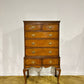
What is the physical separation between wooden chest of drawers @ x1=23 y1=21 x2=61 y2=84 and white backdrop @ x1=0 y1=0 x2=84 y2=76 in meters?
0.77

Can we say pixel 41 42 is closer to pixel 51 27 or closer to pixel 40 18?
pixel 51 27

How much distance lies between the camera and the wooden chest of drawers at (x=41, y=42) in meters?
2.71

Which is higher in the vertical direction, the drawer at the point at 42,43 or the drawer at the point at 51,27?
the drawer at the point at 51,27

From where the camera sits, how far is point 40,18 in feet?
11.2

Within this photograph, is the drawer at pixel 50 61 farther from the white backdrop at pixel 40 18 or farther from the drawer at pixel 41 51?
the white backdrop at pixel 40 18

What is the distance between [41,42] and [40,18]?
1.02m

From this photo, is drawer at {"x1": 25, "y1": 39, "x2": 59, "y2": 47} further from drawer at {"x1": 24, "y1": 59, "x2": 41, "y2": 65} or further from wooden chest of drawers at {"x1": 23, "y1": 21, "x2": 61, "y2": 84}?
drawer at {"x1": 24, "y1": 59, "x2": 41, "y2": 65}

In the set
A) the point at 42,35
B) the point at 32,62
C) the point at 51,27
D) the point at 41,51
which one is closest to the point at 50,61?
the point at 41,51

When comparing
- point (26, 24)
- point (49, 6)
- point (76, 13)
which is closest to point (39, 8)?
point (49, 6)

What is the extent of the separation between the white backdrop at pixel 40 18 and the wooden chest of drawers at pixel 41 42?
2.53 feet

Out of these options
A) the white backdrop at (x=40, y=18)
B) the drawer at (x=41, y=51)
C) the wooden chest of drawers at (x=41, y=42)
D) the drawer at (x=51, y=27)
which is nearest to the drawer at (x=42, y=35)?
the wooden chest of drawers at (x=41, y=42)

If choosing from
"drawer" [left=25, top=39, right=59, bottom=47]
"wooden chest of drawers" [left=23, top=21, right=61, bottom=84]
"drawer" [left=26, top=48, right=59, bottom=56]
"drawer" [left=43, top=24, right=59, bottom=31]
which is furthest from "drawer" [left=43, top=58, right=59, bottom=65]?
"drawer" [left=43, top=24, right=59, bottom=31]

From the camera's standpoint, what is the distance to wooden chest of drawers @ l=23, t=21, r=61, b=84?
107 inches

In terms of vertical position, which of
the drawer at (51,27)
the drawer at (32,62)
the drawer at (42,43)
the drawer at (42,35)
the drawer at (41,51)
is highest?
the drawer at (51,27)
